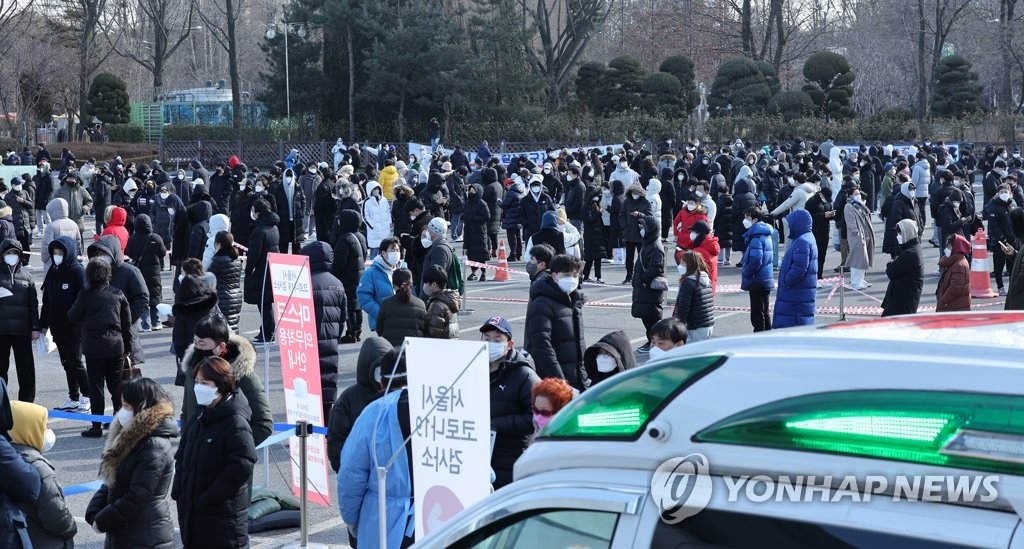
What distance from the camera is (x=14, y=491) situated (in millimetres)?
5723

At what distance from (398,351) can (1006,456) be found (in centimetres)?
478

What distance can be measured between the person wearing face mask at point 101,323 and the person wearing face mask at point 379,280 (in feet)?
8.11

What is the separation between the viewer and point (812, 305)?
1268cm

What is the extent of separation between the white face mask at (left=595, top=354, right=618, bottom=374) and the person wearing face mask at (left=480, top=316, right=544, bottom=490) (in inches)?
28.6

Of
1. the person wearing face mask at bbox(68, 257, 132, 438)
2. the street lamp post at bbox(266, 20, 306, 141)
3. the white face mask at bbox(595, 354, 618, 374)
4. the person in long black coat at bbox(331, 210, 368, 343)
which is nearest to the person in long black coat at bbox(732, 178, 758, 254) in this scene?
the person in long black coat at bbox(331, 210, 368, 343)

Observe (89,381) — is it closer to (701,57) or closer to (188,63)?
(701,57)

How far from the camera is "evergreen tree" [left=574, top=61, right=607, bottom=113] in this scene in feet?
164

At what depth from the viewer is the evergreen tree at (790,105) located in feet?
154

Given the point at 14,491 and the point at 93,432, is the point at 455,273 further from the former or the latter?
the point at 14,491

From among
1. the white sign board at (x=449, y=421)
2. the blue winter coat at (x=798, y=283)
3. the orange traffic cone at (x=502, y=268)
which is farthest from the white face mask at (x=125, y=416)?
the orange traffic cone at (x=502, y=268)

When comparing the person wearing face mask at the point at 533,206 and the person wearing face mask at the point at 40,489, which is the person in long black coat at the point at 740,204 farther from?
the person wearing face mask at the point at 40,489

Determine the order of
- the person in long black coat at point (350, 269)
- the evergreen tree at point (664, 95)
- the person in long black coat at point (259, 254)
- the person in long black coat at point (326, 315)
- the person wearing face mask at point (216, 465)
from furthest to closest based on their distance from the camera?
the evergreen tree at point (664, 95), the person in long black coat at point (350, 269), the person in long black coat at point (259, 254), the person in long black coat at point (326, 315), the person wearing face mask at point (216, 465)

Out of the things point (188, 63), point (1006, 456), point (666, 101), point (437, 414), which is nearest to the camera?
point (1006, 456)

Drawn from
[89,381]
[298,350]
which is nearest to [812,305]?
[298,350]
